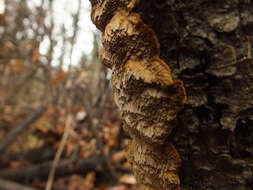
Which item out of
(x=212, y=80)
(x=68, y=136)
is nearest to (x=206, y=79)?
(x=212, y=80)

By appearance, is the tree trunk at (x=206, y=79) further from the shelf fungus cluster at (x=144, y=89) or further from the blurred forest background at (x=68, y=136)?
the blurred forest background at (x=68, y=136)

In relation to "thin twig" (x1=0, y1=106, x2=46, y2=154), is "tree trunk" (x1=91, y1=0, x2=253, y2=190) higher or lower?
higher

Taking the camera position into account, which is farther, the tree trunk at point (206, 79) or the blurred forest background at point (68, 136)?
the blurred forest background at point (68, 136)

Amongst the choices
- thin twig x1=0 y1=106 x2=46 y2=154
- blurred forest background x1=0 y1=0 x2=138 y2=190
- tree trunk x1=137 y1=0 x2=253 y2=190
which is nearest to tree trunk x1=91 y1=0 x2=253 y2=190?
tree trunk x1=137 y1=0 x2=253 y2=190

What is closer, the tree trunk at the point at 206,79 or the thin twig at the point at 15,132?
the tree trunk at the point at 206,79

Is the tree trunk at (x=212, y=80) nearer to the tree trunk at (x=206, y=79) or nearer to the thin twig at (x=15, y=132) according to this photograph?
the tree trunk at (x=206, y=79)

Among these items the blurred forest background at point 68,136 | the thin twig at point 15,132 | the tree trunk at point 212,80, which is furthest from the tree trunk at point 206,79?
the thin twig at point 15,132

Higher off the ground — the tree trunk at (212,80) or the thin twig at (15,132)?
the tree trunk at (212,80)

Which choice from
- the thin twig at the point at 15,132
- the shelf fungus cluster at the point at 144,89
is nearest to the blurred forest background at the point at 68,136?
the thin twig at the point at 15,132

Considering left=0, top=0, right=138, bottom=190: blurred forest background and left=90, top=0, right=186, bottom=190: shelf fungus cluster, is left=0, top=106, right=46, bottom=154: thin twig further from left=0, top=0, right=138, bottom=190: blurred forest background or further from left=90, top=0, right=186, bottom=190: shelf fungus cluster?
left=90, top=0, right=186, bottom=190: shelf fungus cluster
